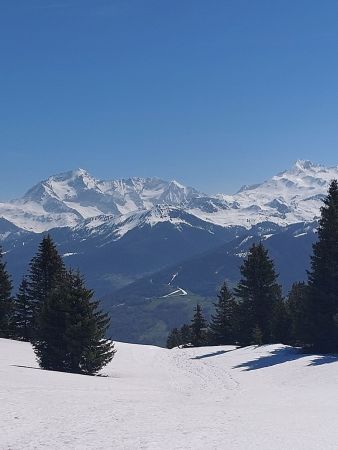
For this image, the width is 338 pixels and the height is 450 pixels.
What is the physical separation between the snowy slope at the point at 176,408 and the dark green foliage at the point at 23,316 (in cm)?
1667

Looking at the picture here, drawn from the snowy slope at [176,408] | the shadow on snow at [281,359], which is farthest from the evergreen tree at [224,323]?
the snowy slope at [176,408]

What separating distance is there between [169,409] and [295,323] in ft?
79.7

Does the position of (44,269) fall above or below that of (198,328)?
above

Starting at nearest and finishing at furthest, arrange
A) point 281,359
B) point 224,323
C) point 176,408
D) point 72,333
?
point 176,408, point 72,333, point 281,359, point 224,323

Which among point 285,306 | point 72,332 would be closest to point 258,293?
point 285,306

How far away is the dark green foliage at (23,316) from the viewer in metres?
54.7

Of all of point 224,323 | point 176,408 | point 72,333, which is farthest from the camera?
point 224,323

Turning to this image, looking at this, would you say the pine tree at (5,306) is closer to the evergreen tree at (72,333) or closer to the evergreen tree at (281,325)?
the evergreen tree at (72,333)

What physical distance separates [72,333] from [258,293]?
29.7m

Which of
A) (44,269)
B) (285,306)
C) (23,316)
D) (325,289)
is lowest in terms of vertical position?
(285,306)

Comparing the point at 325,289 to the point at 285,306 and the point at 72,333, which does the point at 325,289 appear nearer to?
the point at 285,306

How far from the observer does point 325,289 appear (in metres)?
41.8

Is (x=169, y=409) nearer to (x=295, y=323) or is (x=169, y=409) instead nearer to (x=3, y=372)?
(x=3, y=372)

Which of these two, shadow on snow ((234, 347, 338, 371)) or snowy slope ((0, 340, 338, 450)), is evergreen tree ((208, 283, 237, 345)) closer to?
shadow on snow ((234, 347, 338, 371))
